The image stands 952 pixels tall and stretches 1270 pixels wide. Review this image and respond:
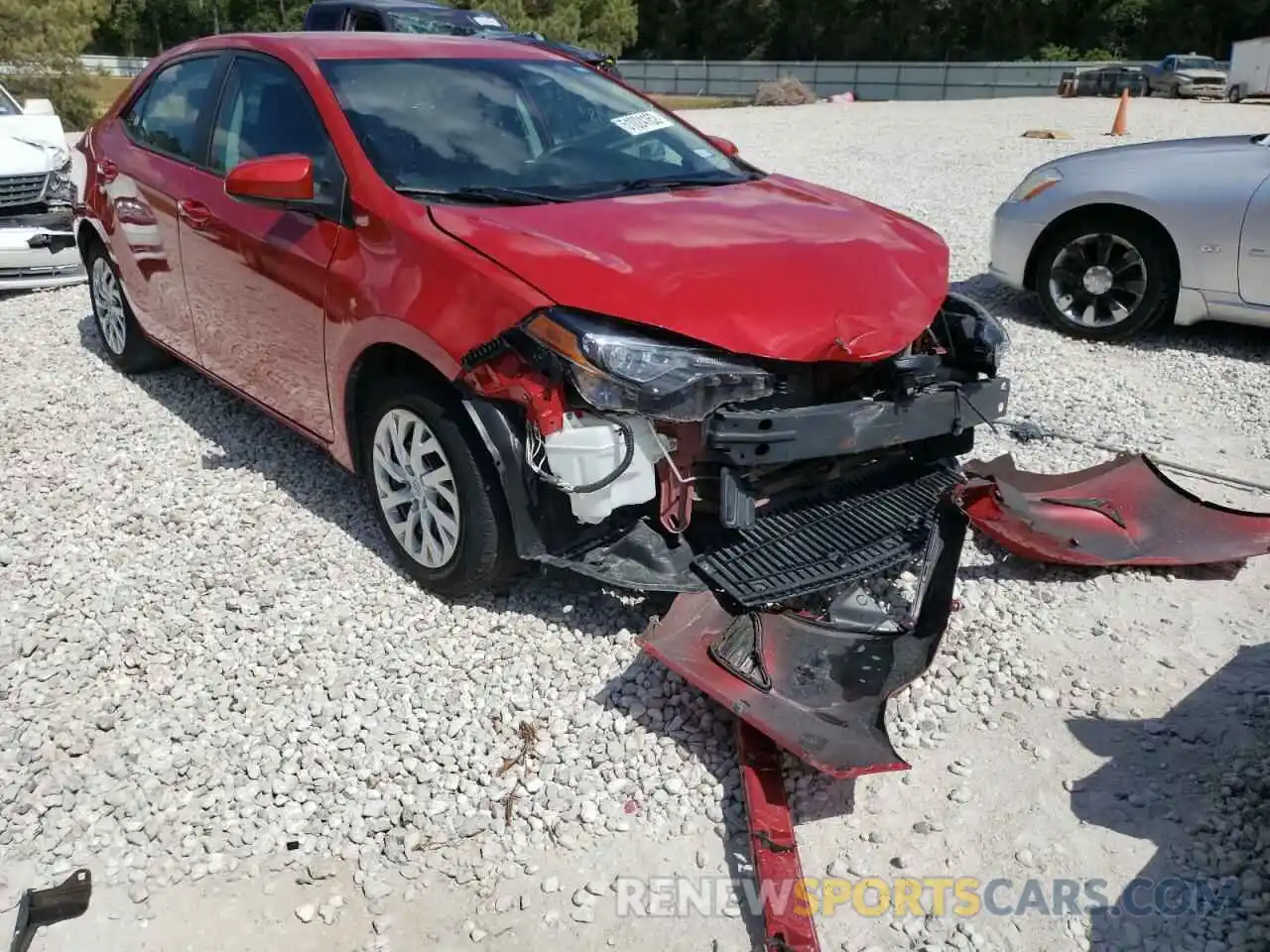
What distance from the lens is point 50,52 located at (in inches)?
847

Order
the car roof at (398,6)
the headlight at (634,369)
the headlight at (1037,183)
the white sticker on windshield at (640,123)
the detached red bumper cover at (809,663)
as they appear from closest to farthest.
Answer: the detached red bumper cover at (809,663), the headlight at (634,369), the white sticker on windshield at (640,123), the headlight at (1037,183), the car roof at (398,6)

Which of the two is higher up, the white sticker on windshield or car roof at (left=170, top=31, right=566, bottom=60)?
car roof at (left=170, top=31, right=566, bottom=60)

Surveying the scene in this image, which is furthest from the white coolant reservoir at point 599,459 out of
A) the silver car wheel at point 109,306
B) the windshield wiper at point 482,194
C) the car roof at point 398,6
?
the car roof at point 398,6

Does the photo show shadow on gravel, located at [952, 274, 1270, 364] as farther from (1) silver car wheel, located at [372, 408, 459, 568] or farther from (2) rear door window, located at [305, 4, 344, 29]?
(2) rear door window, located at [305, 4, 344, 29]

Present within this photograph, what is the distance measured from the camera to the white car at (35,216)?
8047 millimetres

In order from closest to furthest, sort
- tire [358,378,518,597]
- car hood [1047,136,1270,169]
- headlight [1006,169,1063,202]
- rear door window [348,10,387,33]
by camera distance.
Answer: tire [358,378,518,597] → car hood [1047,136,1270,169] → headlight [1006,169,1063,202] → rear door window [348,10,387,33]

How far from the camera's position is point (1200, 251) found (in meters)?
6.02

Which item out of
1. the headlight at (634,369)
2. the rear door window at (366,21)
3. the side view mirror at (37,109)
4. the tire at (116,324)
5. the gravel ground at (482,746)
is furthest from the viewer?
the rear door window at (366,21)

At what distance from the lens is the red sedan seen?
2.99 metres

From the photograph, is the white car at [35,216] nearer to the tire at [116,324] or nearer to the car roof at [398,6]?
the tire at [116,324]

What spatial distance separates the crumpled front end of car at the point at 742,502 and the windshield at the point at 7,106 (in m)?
8.40

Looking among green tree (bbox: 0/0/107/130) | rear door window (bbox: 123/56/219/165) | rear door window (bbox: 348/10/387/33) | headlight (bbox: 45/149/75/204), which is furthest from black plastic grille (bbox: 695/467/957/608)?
green tree (bbox: 0/0/107/130)

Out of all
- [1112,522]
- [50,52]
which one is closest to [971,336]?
[1112,522]

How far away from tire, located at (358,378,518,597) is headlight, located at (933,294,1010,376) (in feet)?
5.59
